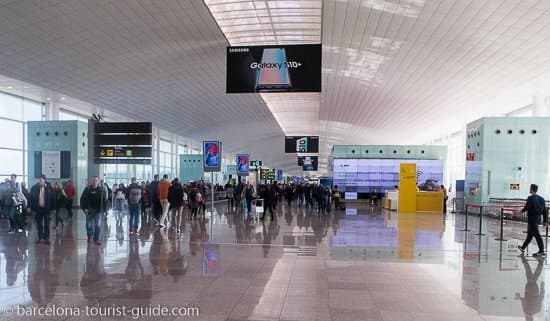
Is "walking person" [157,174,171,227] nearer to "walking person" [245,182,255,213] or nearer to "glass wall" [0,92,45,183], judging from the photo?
"walking person" [245,182,255,213]

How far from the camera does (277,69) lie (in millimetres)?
11125

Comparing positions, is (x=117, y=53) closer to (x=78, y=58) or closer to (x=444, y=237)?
(x=78, y=58)

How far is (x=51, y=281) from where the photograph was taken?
638 cm

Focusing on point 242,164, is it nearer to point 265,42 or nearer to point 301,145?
point 265,42

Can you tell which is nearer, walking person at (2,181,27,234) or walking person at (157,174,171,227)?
walking person at (2,181,27,234)

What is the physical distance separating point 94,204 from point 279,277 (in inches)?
208

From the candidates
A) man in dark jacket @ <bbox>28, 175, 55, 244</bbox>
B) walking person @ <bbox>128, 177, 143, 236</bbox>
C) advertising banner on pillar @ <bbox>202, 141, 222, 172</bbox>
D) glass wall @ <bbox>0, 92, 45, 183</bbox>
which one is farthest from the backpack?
glass wall @ <bbox>0, 92, 45, 183</bbox>

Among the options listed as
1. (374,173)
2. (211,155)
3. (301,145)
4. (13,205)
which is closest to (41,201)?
(13,205)

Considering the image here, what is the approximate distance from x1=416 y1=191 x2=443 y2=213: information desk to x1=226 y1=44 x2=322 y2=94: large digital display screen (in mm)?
16172

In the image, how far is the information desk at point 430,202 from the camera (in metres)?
24.6

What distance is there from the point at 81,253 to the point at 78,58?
1336cm

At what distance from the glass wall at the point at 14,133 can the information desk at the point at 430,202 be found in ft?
75.4

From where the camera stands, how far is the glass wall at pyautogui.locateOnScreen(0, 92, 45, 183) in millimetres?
23906

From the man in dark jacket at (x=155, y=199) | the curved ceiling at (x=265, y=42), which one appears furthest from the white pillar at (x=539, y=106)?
the man in dark jacket at (x=155, y=199)
